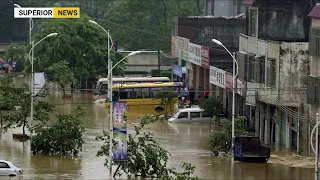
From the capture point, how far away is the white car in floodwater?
43031mm

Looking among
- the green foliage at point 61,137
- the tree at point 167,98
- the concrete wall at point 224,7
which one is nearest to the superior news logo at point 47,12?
the tree at point 167,98

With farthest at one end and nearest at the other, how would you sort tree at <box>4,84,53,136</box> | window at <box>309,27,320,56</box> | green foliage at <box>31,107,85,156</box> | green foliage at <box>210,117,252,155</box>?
tree at <box>4,84,53,136</box>, green foliage at <box>210,117,252,155</box>, green foliage at <box>31,107,85,156</box>, window at <box>309,27,320,56</box>

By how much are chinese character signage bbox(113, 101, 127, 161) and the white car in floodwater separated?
3.68m

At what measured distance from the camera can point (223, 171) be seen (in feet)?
153

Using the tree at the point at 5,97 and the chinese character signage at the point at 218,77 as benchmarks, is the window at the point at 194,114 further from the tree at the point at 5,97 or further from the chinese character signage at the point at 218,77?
the tree at the point at 5,97

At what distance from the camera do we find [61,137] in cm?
4962

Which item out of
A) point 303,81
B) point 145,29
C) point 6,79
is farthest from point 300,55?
point 145,29

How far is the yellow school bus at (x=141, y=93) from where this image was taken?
72875 mm

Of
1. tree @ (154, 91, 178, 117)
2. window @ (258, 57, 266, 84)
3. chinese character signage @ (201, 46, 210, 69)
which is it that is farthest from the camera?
chinese character signage @ (201, 46, 210, 69)

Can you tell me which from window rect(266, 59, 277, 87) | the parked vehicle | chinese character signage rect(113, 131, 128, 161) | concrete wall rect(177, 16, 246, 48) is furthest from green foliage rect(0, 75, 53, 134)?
concrete wall rect(177, 16, 246, 48)

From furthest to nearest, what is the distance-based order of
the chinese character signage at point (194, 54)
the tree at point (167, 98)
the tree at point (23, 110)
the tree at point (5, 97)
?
the chinese character signage at point (194, 54) < the tree at point (167, 98) < the tree at point (5, 97) < the tree at point (23, 110)

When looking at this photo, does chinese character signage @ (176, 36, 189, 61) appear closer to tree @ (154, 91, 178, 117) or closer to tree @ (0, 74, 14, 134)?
tree @ (154, 91, 178, 117)

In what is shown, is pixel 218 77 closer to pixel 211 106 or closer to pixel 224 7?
pixel 211 106

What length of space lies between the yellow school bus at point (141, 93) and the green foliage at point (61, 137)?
74.4 feet
